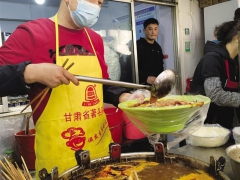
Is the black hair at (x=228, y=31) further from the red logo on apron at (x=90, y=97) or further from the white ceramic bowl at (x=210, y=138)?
the red logo on apron at (x=90, y=97)

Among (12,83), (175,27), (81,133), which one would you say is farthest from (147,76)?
(12,83)

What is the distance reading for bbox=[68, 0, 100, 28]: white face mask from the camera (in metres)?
1.39

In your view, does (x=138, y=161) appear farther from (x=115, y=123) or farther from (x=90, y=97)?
(x=115, y=123)

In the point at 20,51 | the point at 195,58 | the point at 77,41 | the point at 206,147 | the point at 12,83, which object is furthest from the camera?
the point at 195,58

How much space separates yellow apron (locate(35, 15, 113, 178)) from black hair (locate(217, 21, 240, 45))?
1677 mm

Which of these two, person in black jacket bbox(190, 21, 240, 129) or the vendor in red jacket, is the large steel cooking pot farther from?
person in black jacket bbox(190, 21, 240, 129)

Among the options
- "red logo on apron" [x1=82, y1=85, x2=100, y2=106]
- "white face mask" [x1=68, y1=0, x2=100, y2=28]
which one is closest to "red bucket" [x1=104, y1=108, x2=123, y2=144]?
"red logo on apron" [x1=82, y1=85, x2=100, y2=106]

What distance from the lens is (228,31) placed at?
2504 millimetres

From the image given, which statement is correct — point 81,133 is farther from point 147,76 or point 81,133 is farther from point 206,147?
point 147,76

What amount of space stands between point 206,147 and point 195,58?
3.09 metres

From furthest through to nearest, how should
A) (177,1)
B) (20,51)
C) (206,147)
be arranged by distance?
(177,1)
(206,147)
(20,51)

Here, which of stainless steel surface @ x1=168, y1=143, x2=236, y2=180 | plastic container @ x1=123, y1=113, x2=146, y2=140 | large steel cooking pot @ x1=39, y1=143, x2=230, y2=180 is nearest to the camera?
large steel cooking pot @ x1=39, y1=143, x2=230, y2=180

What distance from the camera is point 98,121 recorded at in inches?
56.4

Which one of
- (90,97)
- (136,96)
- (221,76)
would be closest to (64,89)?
(90,97)
